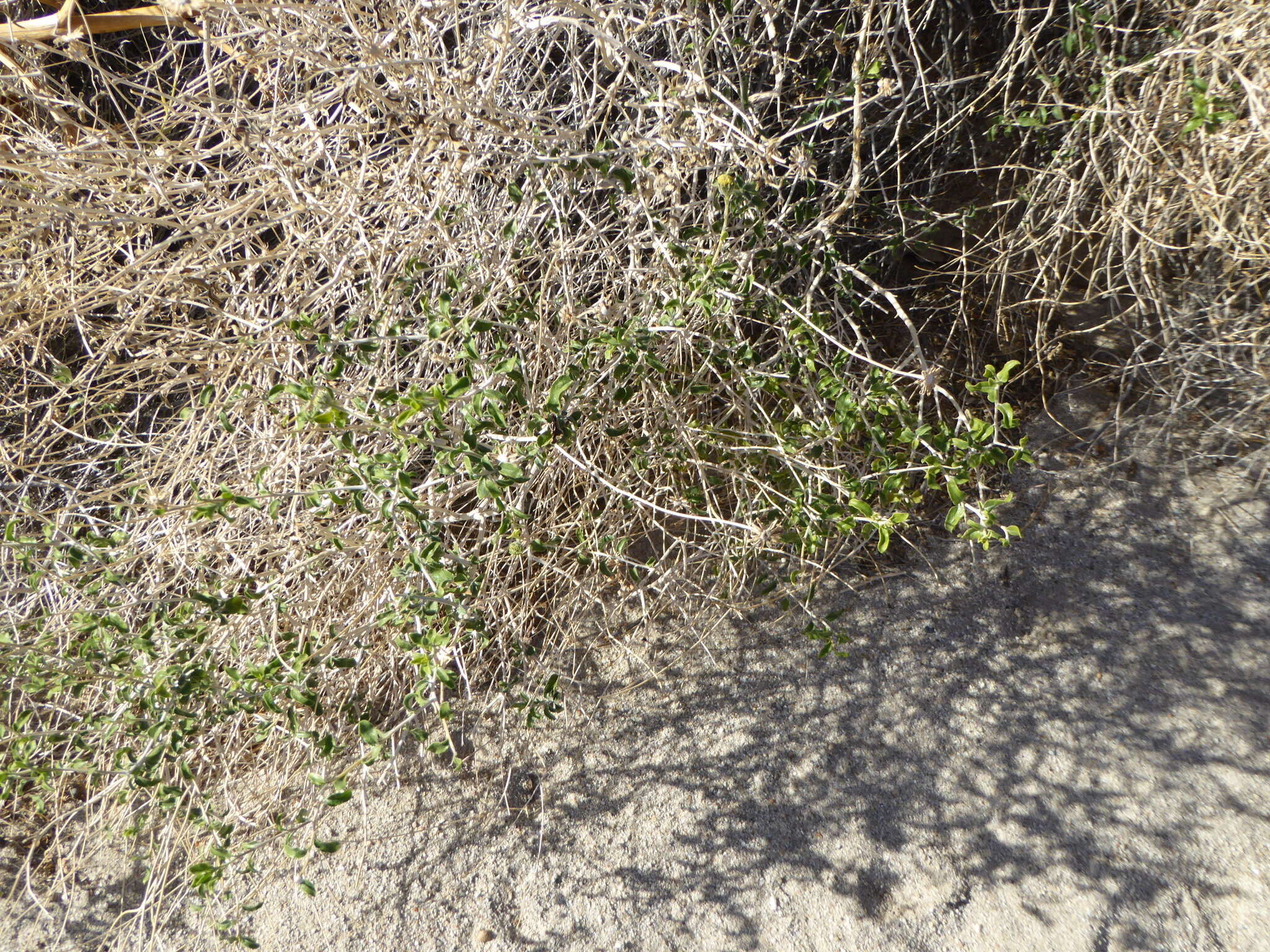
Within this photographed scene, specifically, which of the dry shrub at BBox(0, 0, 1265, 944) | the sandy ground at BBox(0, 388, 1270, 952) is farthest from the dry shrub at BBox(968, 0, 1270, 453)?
the sandy ground at BBox(0, 388, 1270, 952)

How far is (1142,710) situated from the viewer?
198 cm

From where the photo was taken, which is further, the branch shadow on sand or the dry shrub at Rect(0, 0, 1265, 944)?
the branch shadow on sand

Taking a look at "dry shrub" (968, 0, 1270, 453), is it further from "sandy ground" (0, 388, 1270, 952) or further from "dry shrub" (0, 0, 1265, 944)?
"sandy ground" (0, 388, 1270, 952)

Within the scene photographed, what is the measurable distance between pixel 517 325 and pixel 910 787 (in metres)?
1.31

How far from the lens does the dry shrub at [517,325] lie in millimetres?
1761

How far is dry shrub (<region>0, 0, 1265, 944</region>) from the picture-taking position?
1.76 meters

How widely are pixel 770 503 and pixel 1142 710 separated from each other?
96 centimetres

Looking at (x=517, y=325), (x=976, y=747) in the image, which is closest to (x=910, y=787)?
(x=976, y=747)

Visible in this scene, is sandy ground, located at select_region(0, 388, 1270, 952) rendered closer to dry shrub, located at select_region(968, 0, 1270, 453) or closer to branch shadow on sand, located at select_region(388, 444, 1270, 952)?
branch shadow on sand, located at select_region(388, 444, 1270, 952)

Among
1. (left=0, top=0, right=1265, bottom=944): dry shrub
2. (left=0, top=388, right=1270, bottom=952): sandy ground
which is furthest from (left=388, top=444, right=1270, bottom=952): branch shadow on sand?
(left=0, top=0, right=1265, bottom=944): dry shrub

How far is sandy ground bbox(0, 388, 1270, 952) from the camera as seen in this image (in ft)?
6.10

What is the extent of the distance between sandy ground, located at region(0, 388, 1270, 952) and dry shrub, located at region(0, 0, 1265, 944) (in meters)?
0.17

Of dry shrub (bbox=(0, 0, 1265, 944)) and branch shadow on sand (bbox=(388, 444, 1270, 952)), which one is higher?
dry shrub (bbox=(0, 0, 1265, 944))

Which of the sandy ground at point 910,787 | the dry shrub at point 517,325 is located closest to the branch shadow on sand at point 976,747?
the sandy ground at point 910,787
